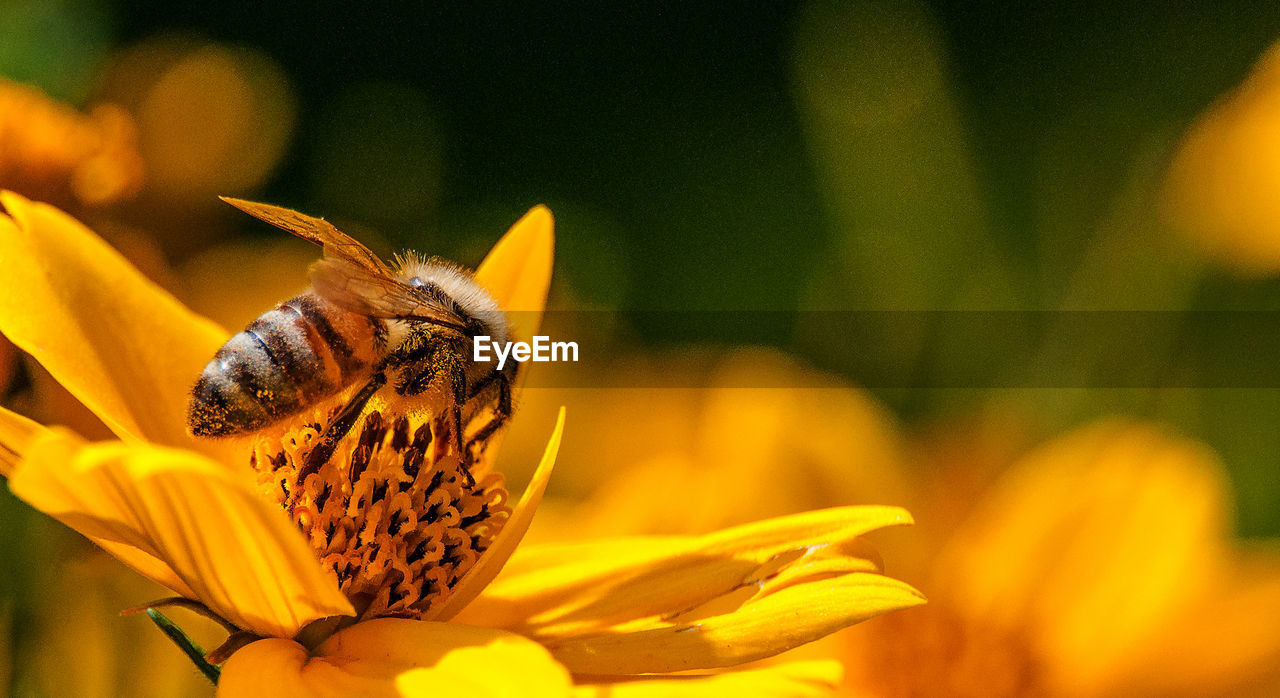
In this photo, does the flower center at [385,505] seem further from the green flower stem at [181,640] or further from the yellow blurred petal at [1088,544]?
the yellow blurred petal at [1088,544]

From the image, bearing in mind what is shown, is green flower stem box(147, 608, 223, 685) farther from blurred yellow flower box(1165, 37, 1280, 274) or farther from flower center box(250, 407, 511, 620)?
blurred yellow flower box(1165, 37, 1280, 274)

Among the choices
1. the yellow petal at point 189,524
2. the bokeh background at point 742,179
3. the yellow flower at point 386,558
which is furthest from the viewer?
the bokeh background at point 742,179

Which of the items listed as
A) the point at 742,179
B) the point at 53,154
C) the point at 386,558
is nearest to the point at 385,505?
the point at 386,558

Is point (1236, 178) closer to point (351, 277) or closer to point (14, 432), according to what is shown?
point (351, 277)

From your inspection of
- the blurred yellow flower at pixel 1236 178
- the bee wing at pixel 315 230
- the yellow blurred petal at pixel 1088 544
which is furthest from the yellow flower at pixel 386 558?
the blurred yellow flower at pixel 1236 178

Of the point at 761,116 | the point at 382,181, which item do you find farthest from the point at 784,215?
the point at 382,181
